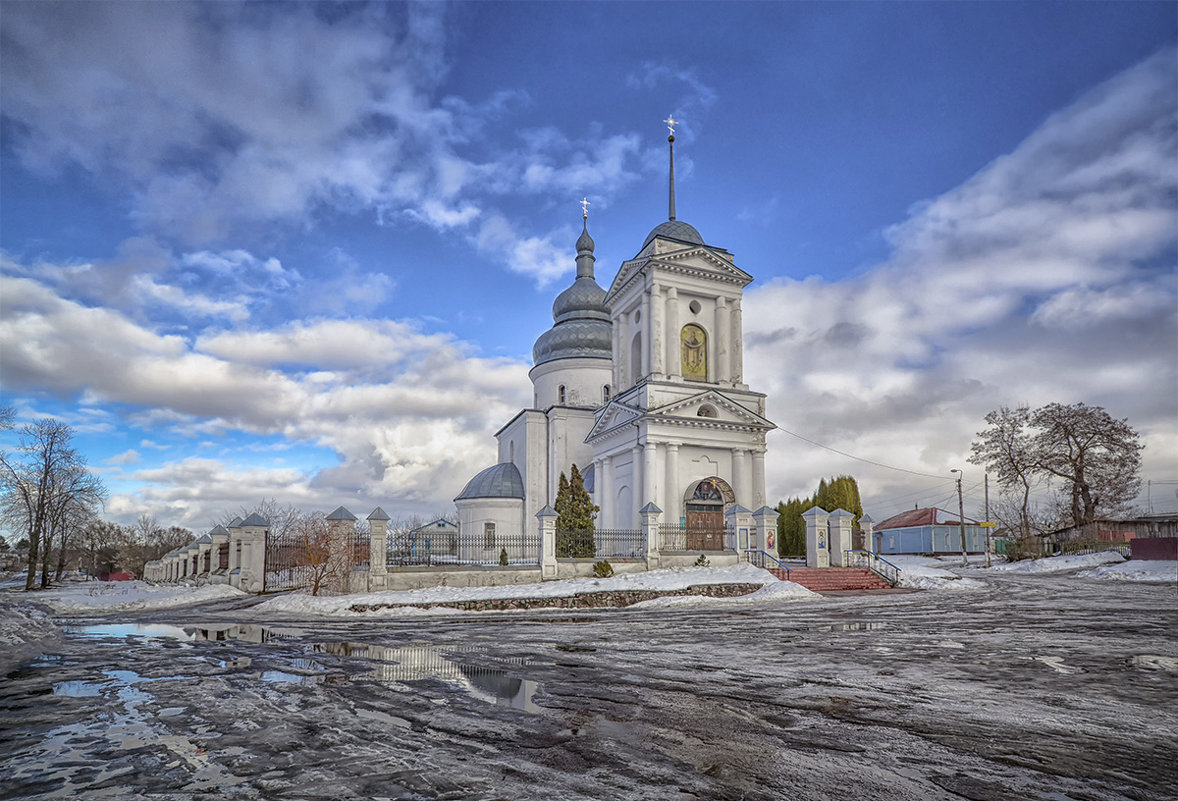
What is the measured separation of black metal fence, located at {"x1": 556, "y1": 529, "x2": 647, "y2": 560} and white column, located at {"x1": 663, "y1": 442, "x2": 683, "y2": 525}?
13.5 feet

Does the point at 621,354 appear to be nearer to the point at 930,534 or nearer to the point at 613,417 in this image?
the point at 613,417

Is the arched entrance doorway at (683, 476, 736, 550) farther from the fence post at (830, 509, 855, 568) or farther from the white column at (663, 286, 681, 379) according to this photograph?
the white column at (663, 286, 681, 379)

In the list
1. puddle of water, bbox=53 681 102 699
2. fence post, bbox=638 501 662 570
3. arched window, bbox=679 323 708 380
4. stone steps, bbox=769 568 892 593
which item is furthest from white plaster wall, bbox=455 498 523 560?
puddle of water, bbox=53 681 102 699

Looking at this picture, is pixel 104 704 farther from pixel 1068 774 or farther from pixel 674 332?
pixel 674 332

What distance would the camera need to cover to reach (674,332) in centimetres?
3428

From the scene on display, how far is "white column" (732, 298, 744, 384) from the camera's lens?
35.4 m

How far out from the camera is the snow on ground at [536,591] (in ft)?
61.2

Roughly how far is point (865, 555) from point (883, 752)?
25.6 meters

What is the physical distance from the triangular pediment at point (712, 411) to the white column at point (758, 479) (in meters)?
1.32

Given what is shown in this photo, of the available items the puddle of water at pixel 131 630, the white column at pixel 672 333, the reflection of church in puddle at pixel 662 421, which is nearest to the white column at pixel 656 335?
the reflection of church in puddle at pixel 662 421

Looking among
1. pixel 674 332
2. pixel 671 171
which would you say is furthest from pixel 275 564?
pixel 671 171

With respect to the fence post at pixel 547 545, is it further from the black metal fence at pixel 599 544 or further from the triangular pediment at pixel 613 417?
the triangular pediment at pixel 613 417

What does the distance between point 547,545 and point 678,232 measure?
19.5 m

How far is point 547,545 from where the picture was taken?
23.7 meters
